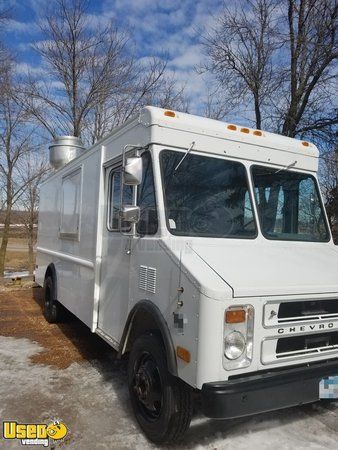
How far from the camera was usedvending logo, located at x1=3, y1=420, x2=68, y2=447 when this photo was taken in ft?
11.6

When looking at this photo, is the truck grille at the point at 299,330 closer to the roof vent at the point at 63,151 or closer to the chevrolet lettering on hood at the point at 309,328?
the chevrolet lettering on hood at the point at 309,328

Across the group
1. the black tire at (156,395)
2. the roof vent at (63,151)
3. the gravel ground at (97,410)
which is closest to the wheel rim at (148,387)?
the black tire at (156,395)

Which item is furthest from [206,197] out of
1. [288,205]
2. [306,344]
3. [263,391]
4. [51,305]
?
[51,305]

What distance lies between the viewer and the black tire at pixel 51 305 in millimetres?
7426

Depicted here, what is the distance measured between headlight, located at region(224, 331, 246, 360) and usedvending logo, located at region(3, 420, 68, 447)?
177cm

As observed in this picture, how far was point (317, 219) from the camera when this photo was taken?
454 cm

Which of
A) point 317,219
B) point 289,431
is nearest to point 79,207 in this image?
point 317,219

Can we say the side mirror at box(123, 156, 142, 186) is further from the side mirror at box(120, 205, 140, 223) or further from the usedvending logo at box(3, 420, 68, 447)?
the usedvending logo at box(3, 420, 68, 447)

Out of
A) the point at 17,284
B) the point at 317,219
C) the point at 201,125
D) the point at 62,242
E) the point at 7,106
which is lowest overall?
the point at 17,284

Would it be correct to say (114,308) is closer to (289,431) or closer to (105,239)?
(105,239)

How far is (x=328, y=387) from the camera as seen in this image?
3199 mm

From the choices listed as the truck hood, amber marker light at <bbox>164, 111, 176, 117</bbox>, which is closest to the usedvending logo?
the truck hood

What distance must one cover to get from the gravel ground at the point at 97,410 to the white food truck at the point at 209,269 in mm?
373

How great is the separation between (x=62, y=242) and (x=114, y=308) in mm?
2704
